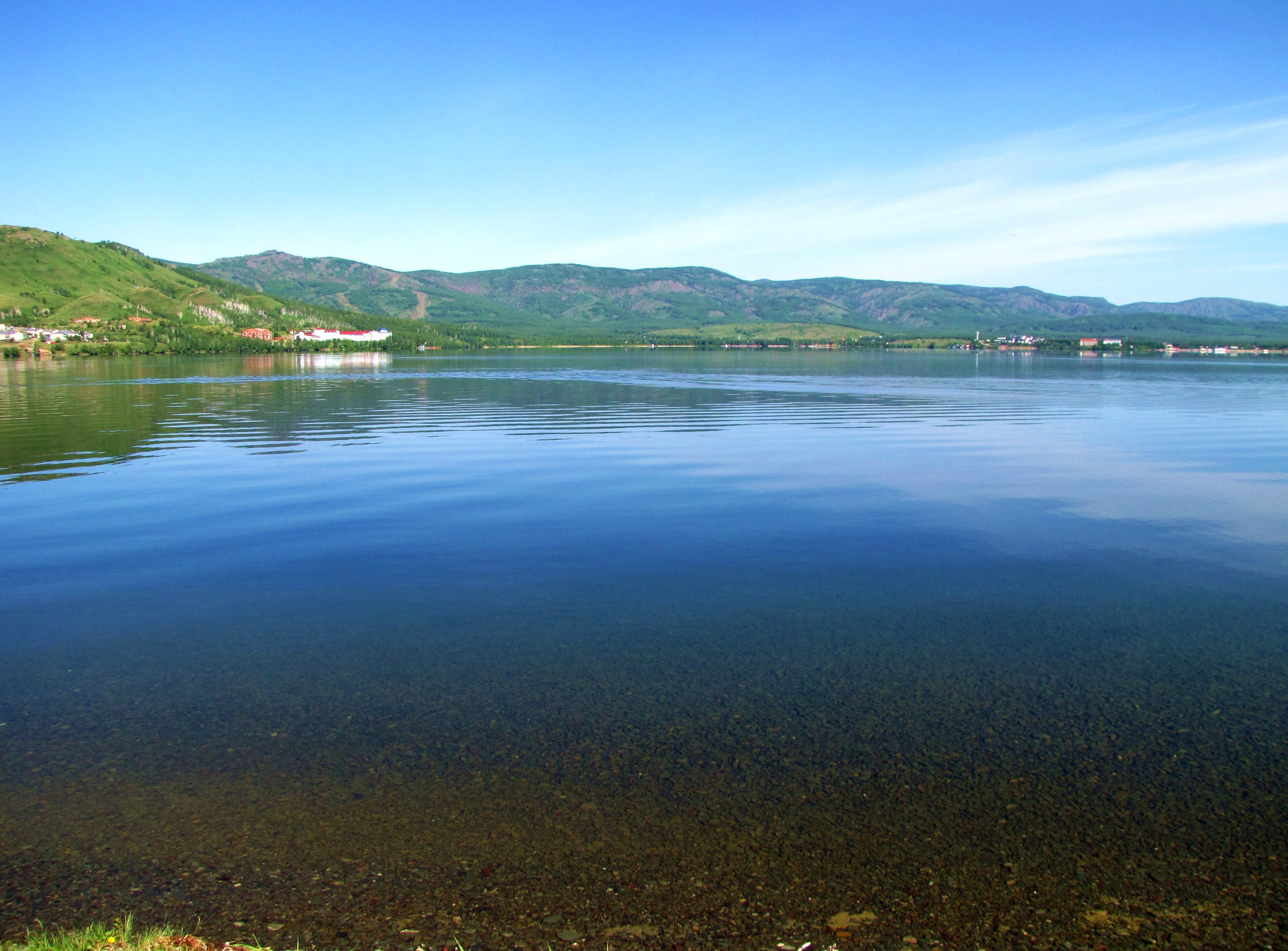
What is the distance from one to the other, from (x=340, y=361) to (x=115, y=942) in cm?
15553

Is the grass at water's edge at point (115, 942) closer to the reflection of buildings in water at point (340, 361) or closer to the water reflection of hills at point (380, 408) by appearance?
the water reflection of hills at point (380, 408)

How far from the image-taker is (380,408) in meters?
50.7

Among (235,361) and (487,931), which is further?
(235,361)

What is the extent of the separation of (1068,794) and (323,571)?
11.7 meters

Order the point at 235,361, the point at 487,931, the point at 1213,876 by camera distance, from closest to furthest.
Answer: the point at 487,931
the point at 1213,876
the point at 235,361

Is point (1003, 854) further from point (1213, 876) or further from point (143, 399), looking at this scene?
point (143, 399)

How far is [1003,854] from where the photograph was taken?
643 cm

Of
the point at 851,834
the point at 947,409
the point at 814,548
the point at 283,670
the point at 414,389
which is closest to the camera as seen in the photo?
the point at 851,834

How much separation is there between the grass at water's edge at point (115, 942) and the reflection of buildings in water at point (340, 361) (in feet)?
373

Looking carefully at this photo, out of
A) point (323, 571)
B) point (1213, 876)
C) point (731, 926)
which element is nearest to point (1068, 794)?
point (1213, 876)

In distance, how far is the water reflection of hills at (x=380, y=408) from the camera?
34438mm

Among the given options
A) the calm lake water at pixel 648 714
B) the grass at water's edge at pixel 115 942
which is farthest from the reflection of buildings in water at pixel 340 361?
the grass at water's edge at pixel 115 942

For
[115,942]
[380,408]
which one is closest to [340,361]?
[380,408]

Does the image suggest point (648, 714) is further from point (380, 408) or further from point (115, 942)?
point (380, 408)
